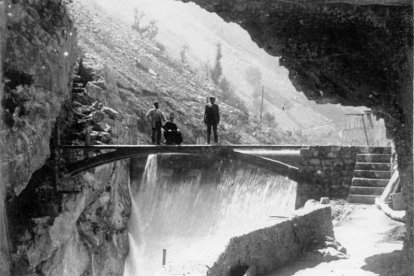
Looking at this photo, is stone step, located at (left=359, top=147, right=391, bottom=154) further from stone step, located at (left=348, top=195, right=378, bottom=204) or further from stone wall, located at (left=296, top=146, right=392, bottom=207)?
stone step, located at (left=348, top=195, right=378, bottom=204)

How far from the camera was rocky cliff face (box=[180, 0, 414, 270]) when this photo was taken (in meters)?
9.61

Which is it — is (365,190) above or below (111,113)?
below

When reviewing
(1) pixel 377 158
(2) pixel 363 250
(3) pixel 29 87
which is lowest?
(2) pixel 363 250

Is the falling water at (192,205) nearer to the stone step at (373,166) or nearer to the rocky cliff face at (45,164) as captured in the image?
the rocky cliff face at (45,164)

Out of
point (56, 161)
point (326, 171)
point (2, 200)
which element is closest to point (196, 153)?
point (326, 171)

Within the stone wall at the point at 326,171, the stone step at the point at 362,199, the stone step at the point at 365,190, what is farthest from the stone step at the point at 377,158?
the stone step at the point at 362,199

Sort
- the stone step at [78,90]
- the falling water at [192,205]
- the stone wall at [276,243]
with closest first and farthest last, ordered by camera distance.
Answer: the stone wall at [276,243], the falling water at [192,205], the stone step at [78,90]

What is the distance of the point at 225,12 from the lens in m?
11.1

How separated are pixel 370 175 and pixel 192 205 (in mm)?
10514

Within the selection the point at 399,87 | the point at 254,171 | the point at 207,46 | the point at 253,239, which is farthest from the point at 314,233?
the point at 207,46

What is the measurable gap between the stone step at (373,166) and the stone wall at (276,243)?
571 centimetres

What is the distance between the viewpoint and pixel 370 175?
17969 mm

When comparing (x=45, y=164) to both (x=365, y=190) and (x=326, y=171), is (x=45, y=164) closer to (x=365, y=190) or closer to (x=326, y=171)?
(x=326, y=171)

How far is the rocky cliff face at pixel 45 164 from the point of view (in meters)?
17.2
